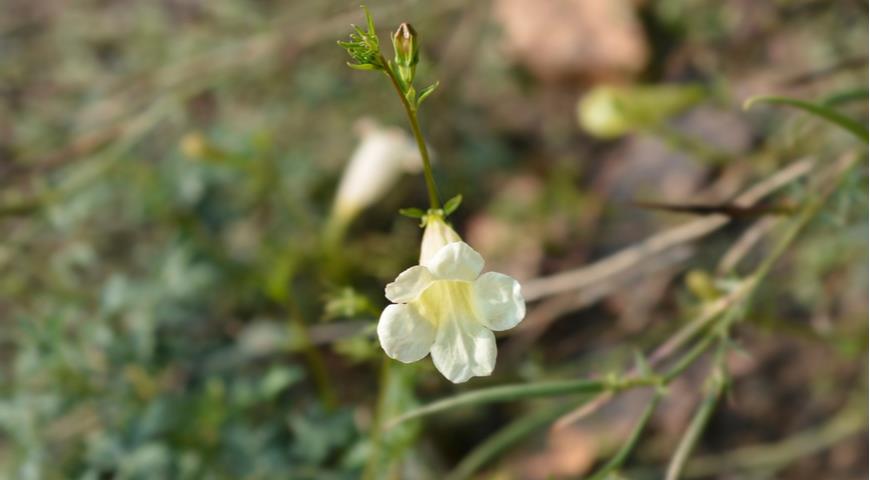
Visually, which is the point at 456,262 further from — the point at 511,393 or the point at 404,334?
the point at 511,393

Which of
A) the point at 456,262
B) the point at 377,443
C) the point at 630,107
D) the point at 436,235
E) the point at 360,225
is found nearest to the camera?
the point at 456,262

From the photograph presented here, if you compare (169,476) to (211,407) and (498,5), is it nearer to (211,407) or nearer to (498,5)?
(211,407)

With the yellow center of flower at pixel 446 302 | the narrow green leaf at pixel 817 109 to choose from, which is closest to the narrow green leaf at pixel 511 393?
the yellow center of flower at pixel 446 302

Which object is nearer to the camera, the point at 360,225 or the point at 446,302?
the point at 446,302

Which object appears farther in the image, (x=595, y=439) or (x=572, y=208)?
(x=572, y=208)

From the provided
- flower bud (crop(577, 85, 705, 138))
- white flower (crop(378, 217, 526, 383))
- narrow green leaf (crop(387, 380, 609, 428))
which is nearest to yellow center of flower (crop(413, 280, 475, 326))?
white flower (crop(378, 217, 526, 383))

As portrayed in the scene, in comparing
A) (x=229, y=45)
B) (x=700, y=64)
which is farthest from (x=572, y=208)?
(x=229, y=45)

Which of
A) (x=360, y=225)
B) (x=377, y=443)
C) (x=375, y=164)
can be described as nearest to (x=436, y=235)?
(x=377, y=443)
